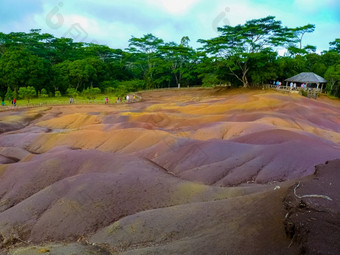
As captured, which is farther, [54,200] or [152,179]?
[152,179]

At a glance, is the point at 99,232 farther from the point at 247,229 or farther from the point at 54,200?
the point at 247,229

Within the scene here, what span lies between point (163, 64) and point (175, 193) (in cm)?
4674

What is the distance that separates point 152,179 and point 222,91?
38.6m

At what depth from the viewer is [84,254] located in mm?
7281

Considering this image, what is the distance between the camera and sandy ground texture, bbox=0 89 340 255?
6.20 meters

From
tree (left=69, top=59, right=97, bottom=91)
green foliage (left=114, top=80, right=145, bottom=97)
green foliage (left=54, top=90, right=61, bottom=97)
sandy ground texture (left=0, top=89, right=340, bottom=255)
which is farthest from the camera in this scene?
green foliage (left=114, top=80, right=145, bottom=97)

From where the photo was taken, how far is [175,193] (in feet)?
34.8

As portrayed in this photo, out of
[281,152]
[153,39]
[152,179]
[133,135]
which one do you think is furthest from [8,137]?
[153,39]

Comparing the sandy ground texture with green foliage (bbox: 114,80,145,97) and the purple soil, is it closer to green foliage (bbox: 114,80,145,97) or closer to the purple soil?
the purple soil

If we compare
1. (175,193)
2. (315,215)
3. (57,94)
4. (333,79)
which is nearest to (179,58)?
(57,94)

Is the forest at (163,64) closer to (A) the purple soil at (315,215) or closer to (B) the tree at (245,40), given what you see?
(B) the tree at (245,40)

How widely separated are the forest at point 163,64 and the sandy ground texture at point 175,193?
23.6m

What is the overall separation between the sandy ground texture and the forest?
23615mm

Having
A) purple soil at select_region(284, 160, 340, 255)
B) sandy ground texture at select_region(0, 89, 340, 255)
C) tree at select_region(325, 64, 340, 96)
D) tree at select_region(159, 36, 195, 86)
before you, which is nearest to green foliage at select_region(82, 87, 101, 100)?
tree at select_region(159, 36, 195, 86)
